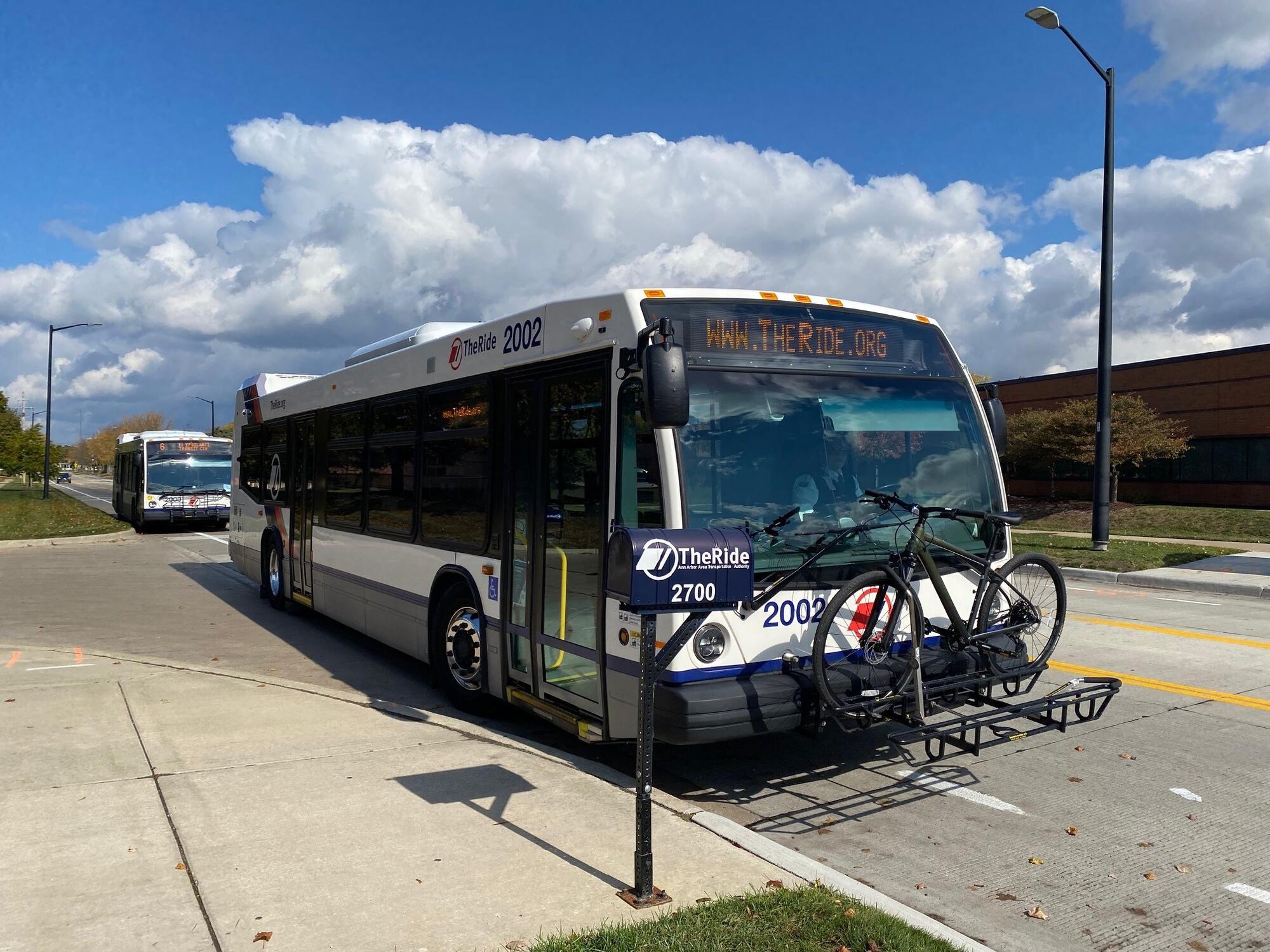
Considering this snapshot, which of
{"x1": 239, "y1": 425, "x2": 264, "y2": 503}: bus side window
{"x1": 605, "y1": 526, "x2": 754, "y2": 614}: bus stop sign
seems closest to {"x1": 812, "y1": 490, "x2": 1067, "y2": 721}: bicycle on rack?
{"x1": 605, "y1": 526, "x2": 754, "y2": 614}: bus stop sign

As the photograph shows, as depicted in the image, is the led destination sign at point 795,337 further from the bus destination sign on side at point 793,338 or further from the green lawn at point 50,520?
the green lawn at point 50,520

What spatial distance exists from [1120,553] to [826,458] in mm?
Result: 16238

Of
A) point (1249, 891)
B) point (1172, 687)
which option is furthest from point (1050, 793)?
point (1172, 687)

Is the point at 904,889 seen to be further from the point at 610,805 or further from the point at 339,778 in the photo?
the point at 339,778

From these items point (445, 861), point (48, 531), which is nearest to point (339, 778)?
point (445, 861)

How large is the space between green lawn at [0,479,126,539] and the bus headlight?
24.7 m

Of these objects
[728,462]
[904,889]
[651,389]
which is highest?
[651,389]

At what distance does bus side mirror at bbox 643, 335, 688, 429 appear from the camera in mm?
4777

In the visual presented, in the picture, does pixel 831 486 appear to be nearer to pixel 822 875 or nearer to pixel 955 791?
pixel 955 791

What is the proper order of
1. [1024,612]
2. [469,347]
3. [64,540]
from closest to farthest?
1. [1024,612]
2. [469,347]
3. [64,540]

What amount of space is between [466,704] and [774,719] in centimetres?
325

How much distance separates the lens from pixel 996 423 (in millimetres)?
6746

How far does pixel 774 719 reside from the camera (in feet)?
17.2

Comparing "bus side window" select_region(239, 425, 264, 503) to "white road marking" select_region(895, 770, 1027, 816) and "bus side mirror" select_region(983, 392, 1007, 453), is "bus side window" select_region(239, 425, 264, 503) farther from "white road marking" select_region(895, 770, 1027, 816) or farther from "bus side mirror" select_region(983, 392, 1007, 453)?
"white road marking" select_region(895, 770, 1027, 816)
